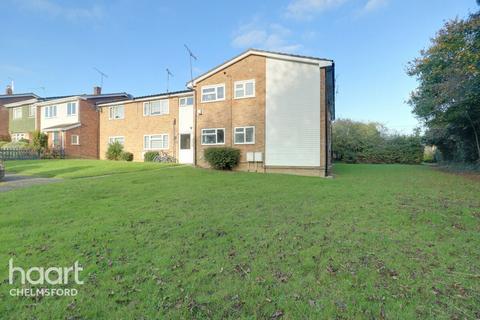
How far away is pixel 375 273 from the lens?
151 inches

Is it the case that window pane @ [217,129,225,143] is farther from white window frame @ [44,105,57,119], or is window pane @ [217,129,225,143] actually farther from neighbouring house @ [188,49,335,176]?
white window frame @ [44,105,57,119]

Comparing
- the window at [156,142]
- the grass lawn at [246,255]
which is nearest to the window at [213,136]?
the window at [156,142]

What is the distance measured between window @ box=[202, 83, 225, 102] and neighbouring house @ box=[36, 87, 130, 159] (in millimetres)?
16355

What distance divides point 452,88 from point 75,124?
3210cm

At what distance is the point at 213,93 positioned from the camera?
19109 millimetres

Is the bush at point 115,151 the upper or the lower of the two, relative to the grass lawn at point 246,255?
upper

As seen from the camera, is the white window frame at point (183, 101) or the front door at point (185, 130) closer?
the front door at point (185, 130)

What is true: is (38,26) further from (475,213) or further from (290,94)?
(475,213)

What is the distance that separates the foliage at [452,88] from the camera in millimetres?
12172

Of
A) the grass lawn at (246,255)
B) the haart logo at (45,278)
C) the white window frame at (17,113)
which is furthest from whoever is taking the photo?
the white window frame at (17,113)

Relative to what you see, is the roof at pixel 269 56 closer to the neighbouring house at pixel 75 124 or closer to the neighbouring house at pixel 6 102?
the neighbouring house at pixel 75 124

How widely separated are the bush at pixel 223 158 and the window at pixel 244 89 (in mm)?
3844

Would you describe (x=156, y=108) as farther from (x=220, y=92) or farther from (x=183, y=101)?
(x=220, y=92)

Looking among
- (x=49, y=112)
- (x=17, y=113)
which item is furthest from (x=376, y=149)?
(x=17, y=113)
